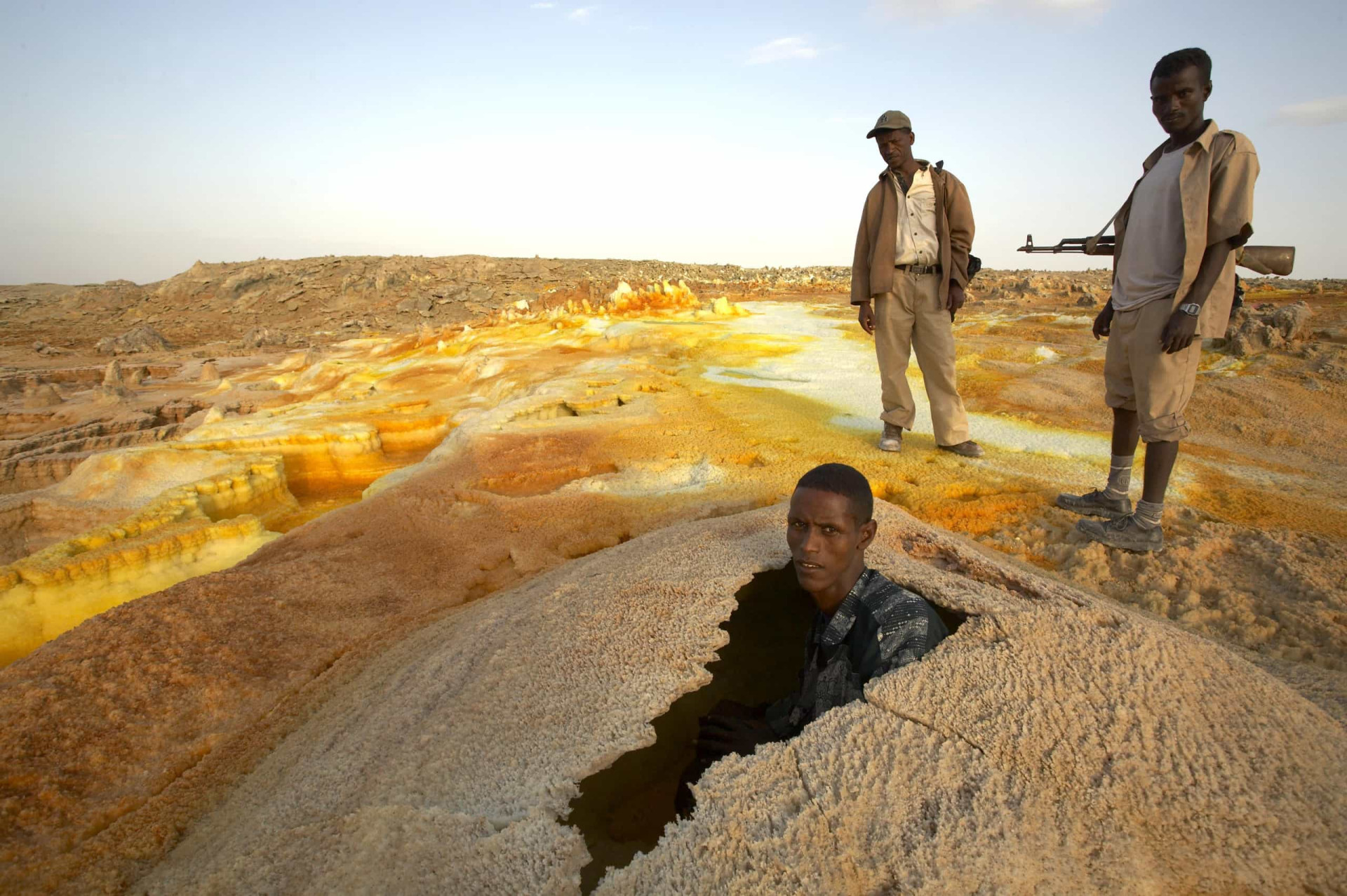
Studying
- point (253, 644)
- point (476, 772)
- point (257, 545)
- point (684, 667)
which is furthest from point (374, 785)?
point (257, 545)

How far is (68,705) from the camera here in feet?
6.63

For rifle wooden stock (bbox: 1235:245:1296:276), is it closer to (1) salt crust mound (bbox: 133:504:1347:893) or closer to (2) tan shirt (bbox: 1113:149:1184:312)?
Result: (2) tan shirt (bbox: 1113:149:1184:312)

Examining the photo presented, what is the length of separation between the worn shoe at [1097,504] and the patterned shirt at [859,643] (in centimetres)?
176

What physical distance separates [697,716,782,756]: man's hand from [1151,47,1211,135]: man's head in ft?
8.20

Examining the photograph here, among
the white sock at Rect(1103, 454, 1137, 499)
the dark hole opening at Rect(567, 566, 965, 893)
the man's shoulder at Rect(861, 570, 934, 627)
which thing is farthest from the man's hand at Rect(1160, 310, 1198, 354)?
the man's shoulder at Rect(861, 570, 934, 627)

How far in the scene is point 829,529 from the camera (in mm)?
1739

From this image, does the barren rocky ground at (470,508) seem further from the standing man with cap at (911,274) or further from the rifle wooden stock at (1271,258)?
the rifle wooden stock at (1271,258)

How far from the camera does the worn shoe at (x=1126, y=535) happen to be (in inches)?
106

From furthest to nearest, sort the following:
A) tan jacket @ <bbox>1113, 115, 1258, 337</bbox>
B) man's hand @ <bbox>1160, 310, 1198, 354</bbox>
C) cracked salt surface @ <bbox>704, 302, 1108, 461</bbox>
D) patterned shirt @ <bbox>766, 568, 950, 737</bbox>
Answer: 1. cracked salt surface @ <bbox>704, 302, 1108, 461</bbox>
2. man's hand @ <bbox>1160, 310, 1198, 354</bbox>
3. tan jacket @ <bbox>1113, 115, 1258, 337</bbox>
4. patterned shirt @ <bbox>766, 568, 950, 737</bbox>

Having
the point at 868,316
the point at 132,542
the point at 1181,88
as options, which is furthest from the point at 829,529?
the point at 132,542

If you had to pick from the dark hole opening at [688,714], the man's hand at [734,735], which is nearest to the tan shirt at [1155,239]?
the dark hole opening at [688,714]

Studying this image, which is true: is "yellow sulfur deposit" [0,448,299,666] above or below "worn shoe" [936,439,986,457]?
below

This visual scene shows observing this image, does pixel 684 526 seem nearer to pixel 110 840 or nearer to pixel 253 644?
pixel 253 644

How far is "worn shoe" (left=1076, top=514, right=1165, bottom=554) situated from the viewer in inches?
106
